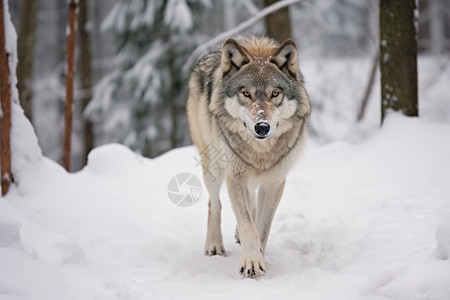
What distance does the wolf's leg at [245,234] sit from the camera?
3725 mm

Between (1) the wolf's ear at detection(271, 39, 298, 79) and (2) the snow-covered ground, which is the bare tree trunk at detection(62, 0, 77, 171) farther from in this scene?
(1) the wolf's ear at detection(271, 39, 298, 79)

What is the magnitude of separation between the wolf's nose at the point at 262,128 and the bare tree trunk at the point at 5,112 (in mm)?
2581

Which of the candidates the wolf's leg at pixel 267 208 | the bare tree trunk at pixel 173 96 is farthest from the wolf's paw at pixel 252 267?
the bare tree trunk at pixel 173 96

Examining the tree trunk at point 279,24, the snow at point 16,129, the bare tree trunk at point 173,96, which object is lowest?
the bare tree trunk at point 173,96

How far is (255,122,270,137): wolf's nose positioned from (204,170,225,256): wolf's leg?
3.79ft

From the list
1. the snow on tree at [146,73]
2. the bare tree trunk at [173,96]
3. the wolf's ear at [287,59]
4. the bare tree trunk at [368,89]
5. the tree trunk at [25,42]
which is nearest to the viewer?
the wolf's ear at [287,59]

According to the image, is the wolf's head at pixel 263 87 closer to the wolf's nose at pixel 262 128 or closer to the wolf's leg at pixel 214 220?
the wolf's nose at pixel 262 128

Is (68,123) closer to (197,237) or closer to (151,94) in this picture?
(197,237)

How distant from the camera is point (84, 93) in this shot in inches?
462

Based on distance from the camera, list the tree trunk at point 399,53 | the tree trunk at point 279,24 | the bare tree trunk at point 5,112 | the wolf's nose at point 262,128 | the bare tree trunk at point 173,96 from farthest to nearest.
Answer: the bare tree trunk at point 173,96
the tree trunk at point 279,24
the tree trunk at point 399,53
the bare tree trunk at point 5,112
the wolf's nose at point 262,128

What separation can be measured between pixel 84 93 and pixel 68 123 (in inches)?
231

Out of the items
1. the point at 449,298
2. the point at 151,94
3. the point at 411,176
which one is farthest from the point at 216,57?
the point at 151,94

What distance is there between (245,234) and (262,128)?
976mm

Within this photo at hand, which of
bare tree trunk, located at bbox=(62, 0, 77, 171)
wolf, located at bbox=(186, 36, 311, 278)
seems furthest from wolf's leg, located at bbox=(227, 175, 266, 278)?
bare tree trunk, located at bbox=(62, 0, 77, 171)
